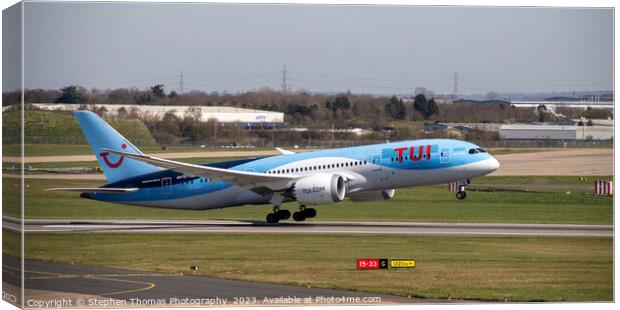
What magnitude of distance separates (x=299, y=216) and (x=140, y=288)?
1146 centimetres

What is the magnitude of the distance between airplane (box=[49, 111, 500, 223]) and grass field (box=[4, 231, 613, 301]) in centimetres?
459

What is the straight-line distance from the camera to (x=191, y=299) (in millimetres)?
28750

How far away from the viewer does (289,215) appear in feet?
132

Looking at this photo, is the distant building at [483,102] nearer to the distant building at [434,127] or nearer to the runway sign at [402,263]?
the distant building at [434,127]

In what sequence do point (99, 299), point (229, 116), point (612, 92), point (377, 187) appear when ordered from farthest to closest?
1. point (377, 187)
2. point (229, 116)
3. point (612, 92)
4. point (99, 299)

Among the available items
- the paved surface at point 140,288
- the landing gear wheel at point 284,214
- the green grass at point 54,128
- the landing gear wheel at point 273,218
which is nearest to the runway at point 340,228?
the landing gear wheel at point 273,218

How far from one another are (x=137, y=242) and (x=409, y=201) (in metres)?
10.5

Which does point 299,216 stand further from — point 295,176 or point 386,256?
point 386,256

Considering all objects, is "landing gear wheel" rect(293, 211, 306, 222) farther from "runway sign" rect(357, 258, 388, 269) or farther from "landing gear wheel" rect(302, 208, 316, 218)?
"runway sign" rect(357, 258, 388, 269)

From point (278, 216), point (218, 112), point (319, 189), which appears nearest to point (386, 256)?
point (218, 112)

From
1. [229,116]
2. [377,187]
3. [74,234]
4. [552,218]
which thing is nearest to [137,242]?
[74,234]

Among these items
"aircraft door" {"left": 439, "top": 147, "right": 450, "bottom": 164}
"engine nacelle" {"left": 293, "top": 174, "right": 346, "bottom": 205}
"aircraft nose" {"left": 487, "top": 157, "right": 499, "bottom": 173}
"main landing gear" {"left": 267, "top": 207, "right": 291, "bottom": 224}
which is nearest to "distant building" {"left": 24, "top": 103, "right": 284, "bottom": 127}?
"engine nacelle" {"left": 293, "top": 174, "right": 346, "bottom": 205}

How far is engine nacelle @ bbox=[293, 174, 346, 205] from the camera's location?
39875 millimetres

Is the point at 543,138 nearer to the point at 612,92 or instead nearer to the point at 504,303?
the point at 612,92
